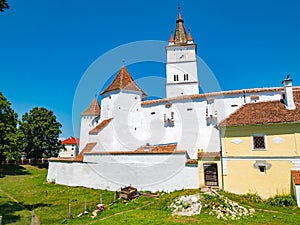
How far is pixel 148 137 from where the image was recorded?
83.0ft

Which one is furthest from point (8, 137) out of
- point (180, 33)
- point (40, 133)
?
point (180, 33)

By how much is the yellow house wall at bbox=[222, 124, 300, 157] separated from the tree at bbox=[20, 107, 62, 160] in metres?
28.2

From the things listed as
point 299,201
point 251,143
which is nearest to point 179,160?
point 251,143

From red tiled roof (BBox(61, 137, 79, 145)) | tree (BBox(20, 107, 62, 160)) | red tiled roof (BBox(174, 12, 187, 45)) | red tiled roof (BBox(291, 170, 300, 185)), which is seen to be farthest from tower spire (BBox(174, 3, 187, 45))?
red tiled roof (BBox(61, 137, 79, 145))

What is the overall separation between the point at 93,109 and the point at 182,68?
1553 cm

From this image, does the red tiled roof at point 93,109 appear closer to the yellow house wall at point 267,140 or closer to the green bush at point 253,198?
the yellow house wall at point 267,140

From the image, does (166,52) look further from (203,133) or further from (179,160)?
(179,160)

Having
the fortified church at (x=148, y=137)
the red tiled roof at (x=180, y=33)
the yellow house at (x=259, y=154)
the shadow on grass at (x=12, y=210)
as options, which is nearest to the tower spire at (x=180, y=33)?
the red tiled roof at (x=180, y=33)

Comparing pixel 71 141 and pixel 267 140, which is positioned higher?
pixel 71 141

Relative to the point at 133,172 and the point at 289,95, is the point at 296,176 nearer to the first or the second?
the point at 289,95

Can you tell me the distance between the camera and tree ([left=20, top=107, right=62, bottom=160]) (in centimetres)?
3250

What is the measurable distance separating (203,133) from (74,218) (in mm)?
15486

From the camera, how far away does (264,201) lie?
37.5ft

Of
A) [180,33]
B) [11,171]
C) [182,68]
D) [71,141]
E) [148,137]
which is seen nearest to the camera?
[148,137]
